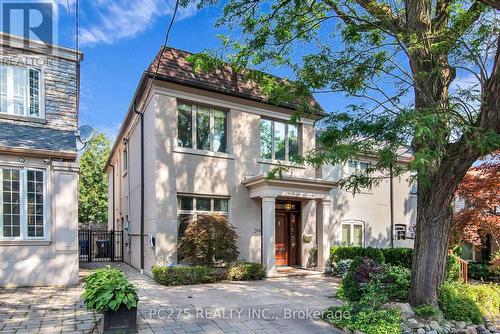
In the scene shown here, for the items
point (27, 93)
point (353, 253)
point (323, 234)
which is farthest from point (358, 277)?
point (27, 93)

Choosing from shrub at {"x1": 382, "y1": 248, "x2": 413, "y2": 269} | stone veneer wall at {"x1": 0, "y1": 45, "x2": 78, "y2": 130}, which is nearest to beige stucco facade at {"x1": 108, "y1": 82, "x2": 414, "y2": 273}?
shrub at {"x1": 382, "y1": 248, "x2": 413, "y2": 269}

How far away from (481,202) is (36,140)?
1321cm

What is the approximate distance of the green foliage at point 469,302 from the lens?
23.8 feet

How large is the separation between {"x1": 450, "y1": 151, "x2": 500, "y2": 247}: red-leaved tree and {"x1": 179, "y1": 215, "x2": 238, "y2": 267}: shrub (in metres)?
7.67

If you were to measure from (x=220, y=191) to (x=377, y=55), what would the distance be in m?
6.49

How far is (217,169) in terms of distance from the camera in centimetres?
1240

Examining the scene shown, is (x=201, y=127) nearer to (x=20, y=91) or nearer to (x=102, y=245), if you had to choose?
(x=20, y=91)

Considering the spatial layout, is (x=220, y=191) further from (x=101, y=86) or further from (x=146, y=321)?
(x=101, y=86)

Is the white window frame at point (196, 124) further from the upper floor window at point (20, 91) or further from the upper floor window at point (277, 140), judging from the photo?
the upper floor window at point (20, 91)

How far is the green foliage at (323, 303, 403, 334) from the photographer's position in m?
6.07

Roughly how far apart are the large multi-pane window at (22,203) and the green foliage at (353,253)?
9526 mm

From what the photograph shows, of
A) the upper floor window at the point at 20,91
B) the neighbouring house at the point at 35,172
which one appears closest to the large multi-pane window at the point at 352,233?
the neighbouring house at the point at 35,172

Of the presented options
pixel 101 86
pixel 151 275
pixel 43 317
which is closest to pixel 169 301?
pixel 43 317

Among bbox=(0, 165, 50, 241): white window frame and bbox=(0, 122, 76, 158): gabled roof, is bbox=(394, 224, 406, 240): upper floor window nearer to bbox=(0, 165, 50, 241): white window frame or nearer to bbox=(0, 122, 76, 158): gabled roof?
bbox=(0, 122, 76, 158): gabled roof
